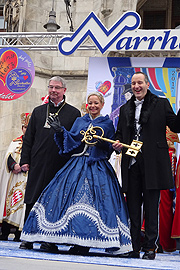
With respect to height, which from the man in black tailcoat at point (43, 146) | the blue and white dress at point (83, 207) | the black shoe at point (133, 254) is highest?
the man in black tailcoat at point (43, 146)

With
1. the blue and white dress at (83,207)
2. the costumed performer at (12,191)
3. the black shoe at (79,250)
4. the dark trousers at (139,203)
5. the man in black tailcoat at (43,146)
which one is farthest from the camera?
the costumed performer at (12,191)

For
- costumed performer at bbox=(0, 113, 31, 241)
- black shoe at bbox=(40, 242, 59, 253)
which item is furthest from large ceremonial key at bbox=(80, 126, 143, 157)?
costumed performer at bbox=(0, 113, 31, 241)

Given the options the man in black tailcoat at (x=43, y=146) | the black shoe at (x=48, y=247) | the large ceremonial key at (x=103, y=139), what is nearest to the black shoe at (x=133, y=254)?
the black shoe at (x=48, y=247)

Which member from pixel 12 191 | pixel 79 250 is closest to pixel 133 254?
pixel 79 250

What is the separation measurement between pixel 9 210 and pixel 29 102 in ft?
20.3

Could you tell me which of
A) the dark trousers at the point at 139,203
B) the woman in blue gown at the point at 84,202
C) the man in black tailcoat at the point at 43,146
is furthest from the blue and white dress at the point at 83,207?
the man in black tailcoat at the point at 43,146

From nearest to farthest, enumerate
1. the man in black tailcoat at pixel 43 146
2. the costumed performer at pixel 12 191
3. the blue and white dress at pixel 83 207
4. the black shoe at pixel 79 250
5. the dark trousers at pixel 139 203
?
the blue and white dress at pixel 83 207
the black shoe at pixel 79 250
the dark trousers at pixel 139 203
the man in black tailcoat at pixel 43 146
the costumed performer at pixel 12 191

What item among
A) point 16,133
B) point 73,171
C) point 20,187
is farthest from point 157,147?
point 16,133

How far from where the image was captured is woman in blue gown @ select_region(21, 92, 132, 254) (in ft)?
13.9

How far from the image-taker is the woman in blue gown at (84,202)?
4.25 metres

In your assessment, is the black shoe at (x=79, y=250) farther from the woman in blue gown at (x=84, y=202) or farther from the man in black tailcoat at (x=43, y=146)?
the man in black tailcoat at (x=43, y=146)

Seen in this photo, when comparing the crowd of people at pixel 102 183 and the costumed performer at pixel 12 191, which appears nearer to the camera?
the crowd of people at pixel 102 183

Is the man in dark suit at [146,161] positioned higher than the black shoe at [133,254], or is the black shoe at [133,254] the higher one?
the man in dark suit at [146,161]

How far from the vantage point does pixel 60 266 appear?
3162 millimetres
